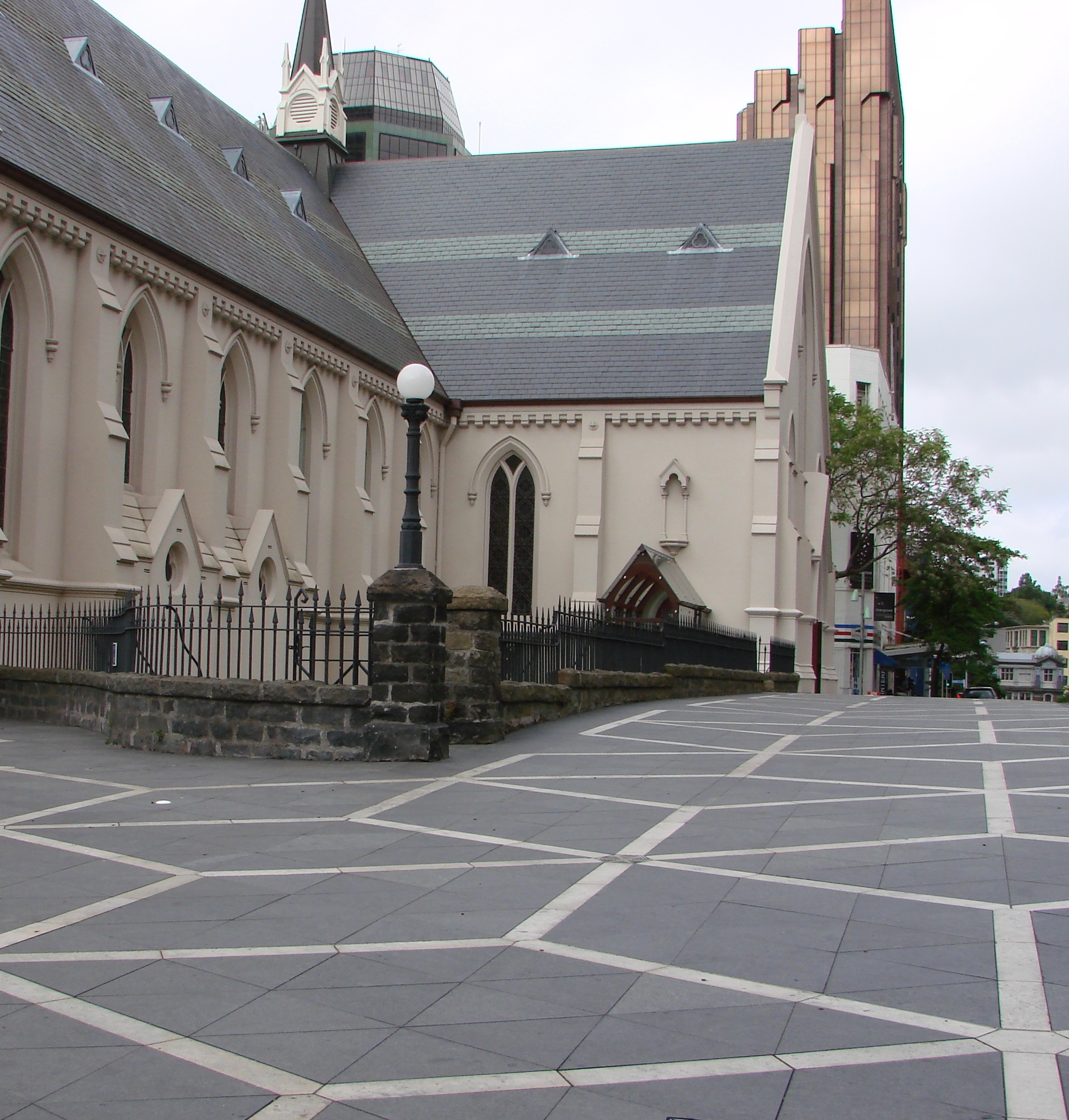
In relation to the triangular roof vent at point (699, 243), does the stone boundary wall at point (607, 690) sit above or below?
below

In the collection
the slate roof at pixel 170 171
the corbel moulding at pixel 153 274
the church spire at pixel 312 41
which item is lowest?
the corbel moulding at pixel 153 274

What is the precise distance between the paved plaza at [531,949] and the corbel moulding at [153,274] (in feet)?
44.8

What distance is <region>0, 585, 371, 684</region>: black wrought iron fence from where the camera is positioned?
11570 millimetres

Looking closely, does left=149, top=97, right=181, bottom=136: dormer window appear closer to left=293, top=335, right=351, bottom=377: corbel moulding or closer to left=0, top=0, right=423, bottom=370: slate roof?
left=0, top=0, right=423, bottom=370: slate roof

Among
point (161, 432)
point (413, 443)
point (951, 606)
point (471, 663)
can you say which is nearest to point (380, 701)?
point (471, 663)

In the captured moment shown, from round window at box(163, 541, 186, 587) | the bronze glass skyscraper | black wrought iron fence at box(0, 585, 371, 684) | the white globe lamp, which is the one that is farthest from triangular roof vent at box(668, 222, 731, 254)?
the bronze glass skyscraper

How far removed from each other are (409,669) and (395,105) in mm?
69999

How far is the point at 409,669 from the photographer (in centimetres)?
1127

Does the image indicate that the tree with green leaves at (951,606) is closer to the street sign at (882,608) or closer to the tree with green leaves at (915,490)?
the tree with green leaves at (915,490)

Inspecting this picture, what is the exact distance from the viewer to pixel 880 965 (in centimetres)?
503

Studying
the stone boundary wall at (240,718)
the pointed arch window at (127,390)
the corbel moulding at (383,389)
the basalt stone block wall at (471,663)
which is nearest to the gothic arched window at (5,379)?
the pointed arch window at (127,390)

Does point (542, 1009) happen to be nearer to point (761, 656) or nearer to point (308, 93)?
point (761, 656)

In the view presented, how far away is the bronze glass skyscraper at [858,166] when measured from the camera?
9850cm

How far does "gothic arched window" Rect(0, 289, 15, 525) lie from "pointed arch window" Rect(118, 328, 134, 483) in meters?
2.57
